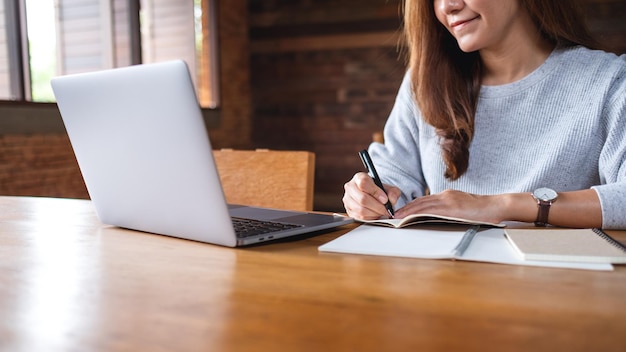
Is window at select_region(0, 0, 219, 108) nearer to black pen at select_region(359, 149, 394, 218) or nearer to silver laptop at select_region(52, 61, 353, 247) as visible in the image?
silver laptop at select_region(52, 61, 353, 247)

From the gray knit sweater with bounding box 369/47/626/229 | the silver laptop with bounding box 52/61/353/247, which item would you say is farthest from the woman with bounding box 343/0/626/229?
the silver laptop with bounding box 52/61/353/247

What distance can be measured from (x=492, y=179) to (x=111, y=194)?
0.86 metres

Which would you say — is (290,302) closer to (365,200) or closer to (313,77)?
(365,200)

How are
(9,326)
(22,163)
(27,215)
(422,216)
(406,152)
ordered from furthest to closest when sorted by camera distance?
(22,163) < (406,152) < (27,215) < (422,216) < (9,326)

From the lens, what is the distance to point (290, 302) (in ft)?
1.76

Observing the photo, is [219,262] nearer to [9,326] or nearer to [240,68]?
[9,326]

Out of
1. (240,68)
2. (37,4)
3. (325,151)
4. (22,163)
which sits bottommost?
(325,151)

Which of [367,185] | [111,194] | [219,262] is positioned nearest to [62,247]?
[111,194]

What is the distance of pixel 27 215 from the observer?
→ 3.69 ft

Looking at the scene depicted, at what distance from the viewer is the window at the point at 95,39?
308 cm

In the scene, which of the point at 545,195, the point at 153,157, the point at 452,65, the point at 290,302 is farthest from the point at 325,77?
the point at 290,302

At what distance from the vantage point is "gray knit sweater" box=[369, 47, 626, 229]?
121 cm

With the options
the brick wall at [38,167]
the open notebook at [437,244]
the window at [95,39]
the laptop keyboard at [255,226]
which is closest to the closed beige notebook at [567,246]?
Result: the open notebook at [437,244]

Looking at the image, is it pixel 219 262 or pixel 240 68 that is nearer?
pixel 219 262
